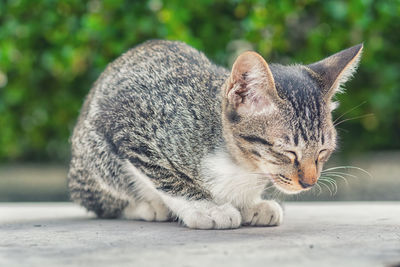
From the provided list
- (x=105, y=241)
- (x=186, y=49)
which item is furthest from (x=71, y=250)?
(x=186, y=49)

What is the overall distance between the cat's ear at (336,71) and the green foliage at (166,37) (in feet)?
6.39

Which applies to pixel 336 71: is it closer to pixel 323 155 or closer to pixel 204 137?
pixel 323 155

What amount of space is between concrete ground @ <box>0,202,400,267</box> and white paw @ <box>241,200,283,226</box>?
0.28ft

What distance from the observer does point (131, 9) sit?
538 centimetres

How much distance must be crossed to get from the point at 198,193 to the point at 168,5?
2.66m

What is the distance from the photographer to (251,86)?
2814 millimetres

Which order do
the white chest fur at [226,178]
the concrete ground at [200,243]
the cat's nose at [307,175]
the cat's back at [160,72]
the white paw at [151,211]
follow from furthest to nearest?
1. the white paw at [151,211]
2. the cat's back at [160,72]
3. the white chest fur at [226,178]
4. the cat's nose at [307,175]
5. the concrete ground at [200,243]

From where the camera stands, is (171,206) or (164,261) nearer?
(164,261)

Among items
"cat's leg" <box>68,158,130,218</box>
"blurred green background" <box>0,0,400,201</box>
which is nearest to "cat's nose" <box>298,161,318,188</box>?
"cat's leg" <box>68,158,130,218</box>

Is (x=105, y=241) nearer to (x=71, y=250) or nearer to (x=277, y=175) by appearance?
(x=71, y=250)

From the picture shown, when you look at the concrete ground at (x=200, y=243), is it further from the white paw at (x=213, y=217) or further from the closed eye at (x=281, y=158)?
the closed eye at (x=281, y=158)

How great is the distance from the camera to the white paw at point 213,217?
9.34ft

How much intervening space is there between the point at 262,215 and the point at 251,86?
2.41 feet

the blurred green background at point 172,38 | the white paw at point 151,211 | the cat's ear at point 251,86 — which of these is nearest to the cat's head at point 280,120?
the cat's ear at point 251,86
